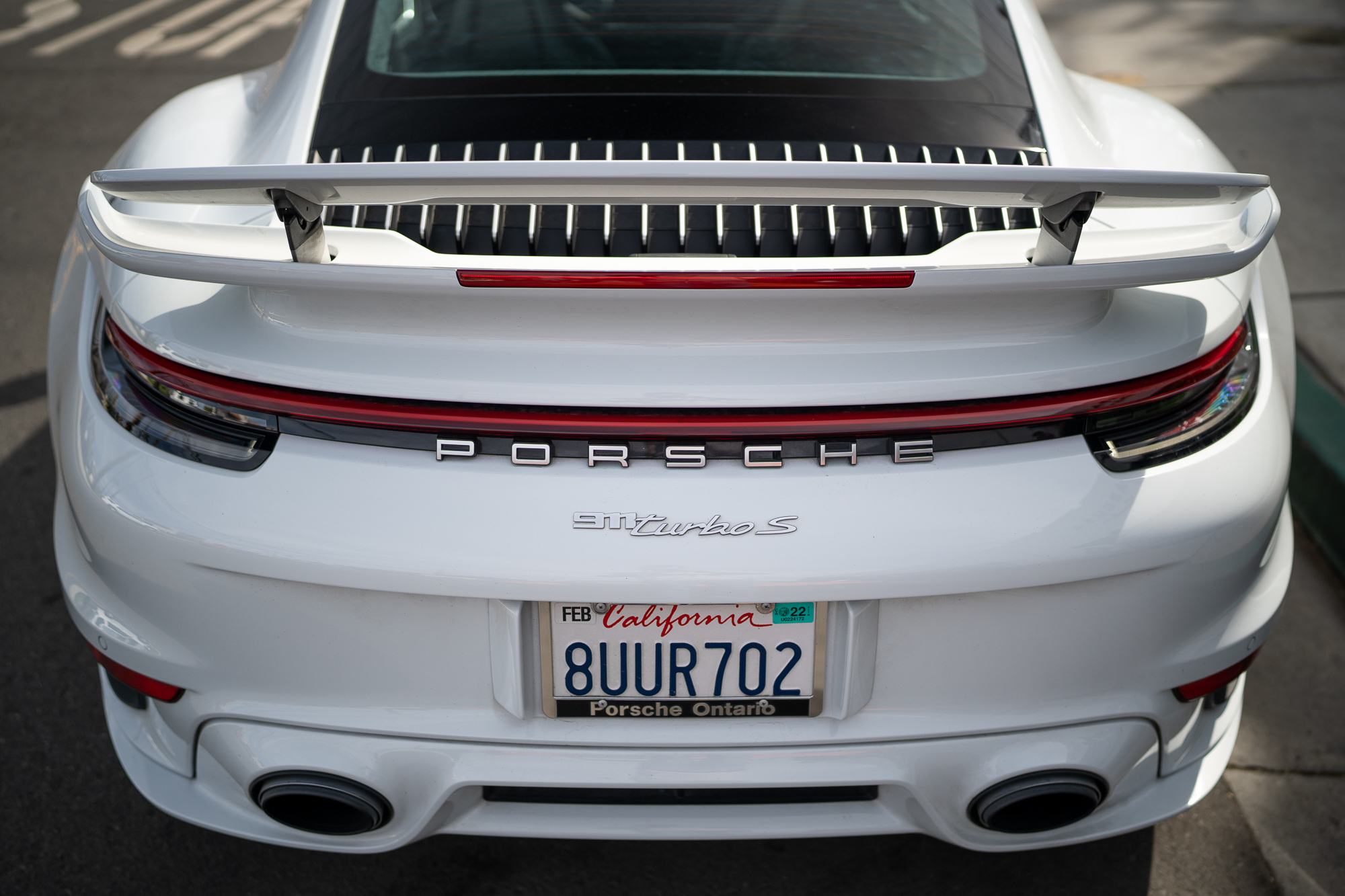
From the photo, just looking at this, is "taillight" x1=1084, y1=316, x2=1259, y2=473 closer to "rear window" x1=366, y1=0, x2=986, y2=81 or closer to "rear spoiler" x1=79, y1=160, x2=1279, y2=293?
"rear spoiler" x1=79, y1=160, x2=1279, y2=293

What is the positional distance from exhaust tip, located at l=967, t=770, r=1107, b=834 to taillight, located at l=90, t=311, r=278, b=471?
111cm

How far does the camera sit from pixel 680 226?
1525mm

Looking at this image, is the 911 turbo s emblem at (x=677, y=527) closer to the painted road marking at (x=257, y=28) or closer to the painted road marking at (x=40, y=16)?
the painted road marking at (x=257, y=28)

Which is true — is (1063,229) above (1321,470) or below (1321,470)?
above

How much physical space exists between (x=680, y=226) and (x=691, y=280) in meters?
0.30

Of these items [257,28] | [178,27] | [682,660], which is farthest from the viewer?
[178,27]

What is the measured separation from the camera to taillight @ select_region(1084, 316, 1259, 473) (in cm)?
136

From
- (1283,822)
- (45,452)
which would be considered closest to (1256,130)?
(1283,822)

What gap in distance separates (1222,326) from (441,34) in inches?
58.7

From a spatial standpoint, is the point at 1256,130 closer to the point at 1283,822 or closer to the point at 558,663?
the point at 1283,822

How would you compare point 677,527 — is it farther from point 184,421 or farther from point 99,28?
point 99,28

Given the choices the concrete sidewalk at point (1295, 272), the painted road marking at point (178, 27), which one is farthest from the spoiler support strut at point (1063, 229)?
the painted road marking at point (178, 27)

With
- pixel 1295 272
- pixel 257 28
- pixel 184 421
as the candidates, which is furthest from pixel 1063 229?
pixel 257 28

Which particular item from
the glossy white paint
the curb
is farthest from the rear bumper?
the curb
